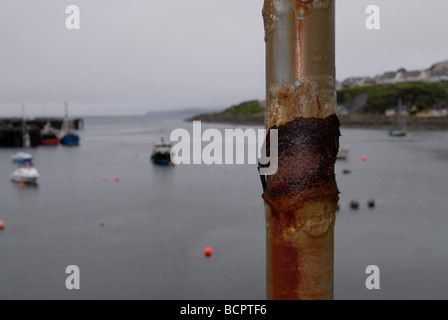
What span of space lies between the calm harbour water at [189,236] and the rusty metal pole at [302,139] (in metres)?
15.2

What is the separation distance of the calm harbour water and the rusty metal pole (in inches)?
597

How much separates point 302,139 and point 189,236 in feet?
77.9

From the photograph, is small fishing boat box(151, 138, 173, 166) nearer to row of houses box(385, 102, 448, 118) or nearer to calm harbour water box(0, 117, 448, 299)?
calm harbour water box(0, 117, 448, 299)

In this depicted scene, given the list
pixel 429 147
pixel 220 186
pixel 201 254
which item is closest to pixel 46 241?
pixel 201 254

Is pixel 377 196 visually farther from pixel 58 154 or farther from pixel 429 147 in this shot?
pixel 58 154

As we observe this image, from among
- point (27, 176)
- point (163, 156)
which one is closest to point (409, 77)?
point (163, 156)

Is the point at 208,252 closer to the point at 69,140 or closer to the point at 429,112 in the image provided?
the point at 69,140

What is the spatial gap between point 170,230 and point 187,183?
17.4m

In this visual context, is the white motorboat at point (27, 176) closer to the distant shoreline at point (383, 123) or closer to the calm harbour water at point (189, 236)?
the calm harbour water at point (189, 236)

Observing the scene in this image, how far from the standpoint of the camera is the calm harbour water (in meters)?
17.4

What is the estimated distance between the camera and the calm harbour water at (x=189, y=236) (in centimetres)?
1738

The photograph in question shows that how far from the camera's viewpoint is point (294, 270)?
1304 millimetres
